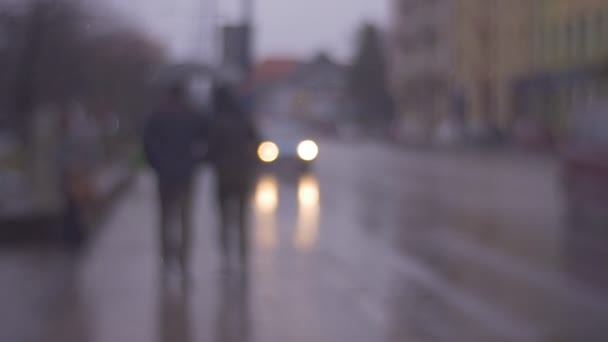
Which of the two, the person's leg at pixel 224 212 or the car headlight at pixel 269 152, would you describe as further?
the car headlight at pixel 269 152

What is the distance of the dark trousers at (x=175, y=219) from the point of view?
10844mm

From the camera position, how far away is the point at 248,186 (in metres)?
11.3

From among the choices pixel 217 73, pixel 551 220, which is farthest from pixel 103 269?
pixel 217 73

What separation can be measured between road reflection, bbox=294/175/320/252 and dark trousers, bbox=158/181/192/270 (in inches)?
105

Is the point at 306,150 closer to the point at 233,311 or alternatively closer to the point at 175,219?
the point at 175,219

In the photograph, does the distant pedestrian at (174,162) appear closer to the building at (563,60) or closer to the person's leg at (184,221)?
the person's leg at (184,221)

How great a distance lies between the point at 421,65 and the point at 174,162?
72285mm

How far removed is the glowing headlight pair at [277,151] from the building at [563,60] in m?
18.6

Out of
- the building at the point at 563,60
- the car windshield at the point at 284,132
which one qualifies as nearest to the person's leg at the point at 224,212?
the car windshield at the point at 284,132

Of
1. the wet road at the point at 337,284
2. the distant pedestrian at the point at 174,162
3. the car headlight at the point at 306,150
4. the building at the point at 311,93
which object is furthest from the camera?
the building at the point at 311,93

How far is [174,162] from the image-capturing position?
10.8 meters

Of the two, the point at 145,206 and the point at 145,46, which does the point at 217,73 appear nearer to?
the point at 145,206

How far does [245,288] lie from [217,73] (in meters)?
11.2

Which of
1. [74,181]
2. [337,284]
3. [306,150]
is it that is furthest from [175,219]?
[306,150]
